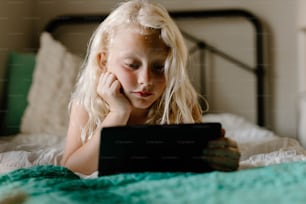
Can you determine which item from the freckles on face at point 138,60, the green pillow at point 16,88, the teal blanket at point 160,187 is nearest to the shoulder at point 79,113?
the freckles on face at point 138,60

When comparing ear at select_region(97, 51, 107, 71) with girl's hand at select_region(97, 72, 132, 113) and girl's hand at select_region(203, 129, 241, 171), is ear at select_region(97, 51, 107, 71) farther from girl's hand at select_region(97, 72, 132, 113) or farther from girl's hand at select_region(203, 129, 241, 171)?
girl's hand at select_region(203, 129, 241, 171)

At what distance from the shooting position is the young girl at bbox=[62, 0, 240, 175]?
75 centimetres

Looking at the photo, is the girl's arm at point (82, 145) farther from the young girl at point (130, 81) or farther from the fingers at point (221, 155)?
the fingers at point (221, 155)

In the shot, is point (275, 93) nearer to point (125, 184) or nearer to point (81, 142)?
point (81, 142)

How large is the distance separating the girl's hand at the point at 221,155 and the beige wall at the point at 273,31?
0.88m

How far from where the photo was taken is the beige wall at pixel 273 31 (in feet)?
4.72

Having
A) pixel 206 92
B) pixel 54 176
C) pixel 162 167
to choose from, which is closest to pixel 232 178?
pixel 162 167

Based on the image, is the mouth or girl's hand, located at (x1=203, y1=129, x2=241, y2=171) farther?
the mouth

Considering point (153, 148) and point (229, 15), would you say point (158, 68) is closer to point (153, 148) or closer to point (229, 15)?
point (153, 148)

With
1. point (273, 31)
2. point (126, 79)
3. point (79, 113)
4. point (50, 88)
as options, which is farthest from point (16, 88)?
point (273, 31)

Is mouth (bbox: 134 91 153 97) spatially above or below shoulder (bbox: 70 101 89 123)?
above

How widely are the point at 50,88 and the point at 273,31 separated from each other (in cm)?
72

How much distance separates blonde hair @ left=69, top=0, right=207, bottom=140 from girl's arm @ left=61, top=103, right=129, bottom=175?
15 millimetres

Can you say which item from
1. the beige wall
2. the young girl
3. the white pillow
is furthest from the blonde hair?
the beige wall
